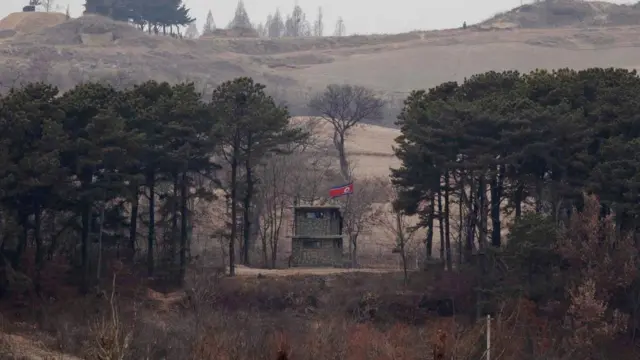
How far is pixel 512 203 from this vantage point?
42.3 metres

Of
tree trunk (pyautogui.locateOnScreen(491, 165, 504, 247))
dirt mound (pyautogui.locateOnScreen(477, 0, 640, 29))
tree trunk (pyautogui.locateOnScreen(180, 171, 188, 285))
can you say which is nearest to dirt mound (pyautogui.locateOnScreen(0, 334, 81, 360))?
tree trunk (pyautogui.locateOnScreen(180, 171, 188, 285))

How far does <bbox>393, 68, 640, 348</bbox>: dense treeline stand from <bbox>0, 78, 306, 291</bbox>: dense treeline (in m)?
6.35

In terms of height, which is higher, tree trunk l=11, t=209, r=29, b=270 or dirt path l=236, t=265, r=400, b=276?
tree trunk l=11, t=209, r=29, b=270

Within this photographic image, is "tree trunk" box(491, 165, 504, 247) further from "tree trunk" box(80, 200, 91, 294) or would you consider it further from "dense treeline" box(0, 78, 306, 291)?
"tree trunk" box(80, 200, 91, 294)

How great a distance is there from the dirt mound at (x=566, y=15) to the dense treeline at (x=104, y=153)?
111 m

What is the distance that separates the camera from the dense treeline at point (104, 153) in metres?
35.1

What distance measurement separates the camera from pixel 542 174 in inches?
1547

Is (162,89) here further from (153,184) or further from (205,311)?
(205,311)

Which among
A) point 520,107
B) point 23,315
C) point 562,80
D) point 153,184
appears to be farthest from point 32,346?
point 562,80

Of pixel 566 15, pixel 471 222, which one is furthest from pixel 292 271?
pixel 566 15

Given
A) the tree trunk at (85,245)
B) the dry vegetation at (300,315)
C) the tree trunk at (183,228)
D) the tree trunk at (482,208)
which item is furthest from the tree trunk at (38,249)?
the tree trunk at (482,208)

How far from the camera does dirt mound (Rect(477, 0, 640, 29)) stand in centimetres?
15088

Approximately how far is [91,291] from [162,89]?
382 inches

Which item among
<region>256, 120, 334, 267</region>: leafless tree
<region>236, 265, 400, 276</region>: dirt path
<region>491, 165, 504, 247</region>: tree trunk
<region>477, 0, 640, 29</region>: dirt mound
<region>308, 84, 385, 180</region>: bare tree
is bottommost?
<region>236, 265, 400, 276</region>: dirt path
